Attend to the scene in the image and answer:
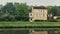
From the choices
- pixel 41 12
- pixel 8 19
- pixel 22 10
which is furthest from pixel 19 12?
pixel 8 19

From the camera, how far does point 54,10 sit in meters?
64.8

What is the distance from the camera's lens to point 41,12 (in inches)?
2383

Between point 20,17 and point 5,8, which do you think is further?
point 5,8

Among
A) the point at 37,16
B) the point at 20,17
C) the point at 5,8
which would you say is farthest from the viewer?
the point at 5,8

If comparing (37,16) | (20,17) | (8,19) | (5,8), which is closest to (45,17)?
(37,16)

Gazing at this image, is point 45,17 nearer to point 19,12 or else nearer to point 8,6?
point 19,12

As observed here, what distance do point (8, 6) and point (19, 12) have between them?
43.5ft

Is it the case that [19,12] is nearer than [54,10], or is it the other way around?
[19,12]

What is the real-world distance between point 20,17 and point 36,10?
297 inches

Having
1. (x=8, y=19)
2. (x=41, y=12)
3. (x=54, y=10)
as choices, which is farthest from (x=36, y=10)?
(x=8, y=19)

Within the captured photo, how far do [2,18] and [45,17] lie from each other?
1126 centimetres

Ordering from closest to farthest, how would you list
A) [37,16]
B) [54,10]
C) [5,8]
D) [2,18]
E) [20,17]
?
[2,18], [20,17], [37,16], [54,10], [5,8]

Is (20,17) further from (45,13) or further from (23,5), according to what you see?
(23,5)

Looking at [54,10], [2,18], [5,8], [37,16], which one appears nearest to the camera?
[2,18]
